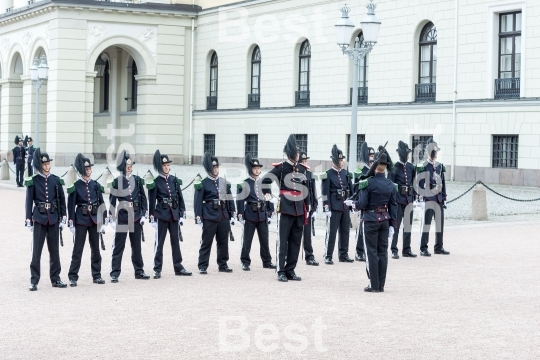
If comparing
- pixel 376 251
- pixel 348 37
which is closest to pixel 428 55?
pixel 348 37

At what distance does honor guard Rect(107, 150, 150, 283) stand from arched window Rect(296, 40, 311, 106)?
86.5ft

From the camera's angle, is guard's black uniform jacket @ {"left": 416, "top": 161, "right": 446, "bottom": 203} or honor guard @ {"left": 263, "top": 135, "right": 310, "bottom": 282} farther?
guard's black uniform jacket @ {"left": 416, "top": 161, "right": 446, "bottom": 203}

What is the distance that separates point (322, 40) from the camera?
3859 cm

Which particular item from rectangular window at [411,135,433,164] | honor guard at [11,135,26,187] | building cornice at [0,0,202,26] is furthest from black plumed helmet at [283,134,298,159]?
building cornice at [0,0,202,26]

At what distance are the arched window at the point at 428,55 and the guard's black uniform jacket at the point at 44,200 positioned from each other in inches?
898

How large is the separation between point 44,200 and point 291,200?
325 cm

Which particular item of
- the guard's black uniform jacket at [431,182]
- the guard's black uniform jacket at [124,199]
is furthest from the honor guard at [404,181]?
the guard's black uniform jacket at [124,199]

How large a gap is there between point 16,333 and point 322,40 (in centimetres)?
3009

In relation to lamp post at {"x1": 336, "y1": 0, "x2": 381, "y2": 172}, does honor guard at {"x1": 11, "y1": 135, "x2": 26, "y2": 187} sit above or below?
below

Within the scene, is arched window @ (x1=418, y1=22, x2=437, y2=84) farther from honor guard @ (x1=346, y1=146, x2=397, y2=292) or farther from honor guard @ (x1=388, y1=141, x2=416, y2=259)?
honor guard @ (x1=346, y1=146, x2=397, y2=292)

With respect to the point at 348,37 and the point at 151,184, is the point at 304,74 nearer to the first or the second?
the point at 348,37

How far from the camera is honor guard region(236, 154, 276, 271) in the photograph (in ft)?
48.1

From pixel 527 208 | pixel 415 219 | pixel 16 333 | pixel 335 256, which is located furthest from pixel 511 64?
pixel 16 333

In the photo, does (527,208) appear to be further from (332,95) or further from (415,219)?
(332,95)
